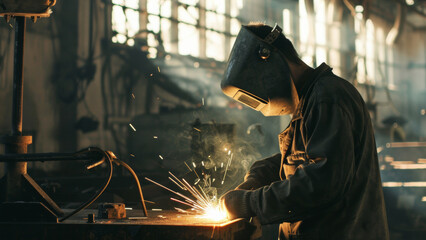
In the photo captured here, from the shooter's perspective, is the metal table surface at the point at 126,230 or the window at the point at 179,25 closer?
the metal table surface at the point at 126,230

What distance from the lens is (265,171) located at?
223 cm

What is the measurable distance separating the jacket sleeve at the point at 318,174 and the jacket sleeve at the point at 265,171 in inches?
18.0

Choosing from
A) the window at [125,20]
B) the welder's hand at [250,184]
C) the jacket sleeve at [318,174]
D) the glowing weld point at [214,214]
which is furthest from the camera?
the window at [125,20]

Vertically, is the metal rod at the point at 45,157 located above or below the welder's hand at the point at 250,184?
above

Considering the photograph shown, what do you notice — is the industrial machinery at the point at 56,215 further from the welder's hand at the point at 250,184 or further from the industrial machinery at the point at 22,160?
the welder's hand at the point at 250,184

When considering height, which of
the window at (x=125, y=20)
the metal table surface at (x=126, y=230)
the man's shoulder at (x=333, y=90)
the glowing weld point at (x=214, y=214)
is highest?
the window at (x=125, y=20)

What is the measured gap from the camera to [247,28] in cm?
205

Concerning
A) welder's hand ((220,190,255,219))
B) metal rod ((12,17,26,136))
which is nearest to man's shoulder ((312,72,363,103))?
welder's hand ((220,190,255,219))

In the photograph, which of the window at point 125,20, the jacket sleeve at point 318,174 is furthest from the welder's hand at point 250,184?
the window at point 125,20

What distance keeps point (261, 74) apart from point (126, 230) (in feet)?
2.62

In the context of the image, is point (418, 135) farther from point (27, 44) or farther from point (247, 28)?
point (247, 28)

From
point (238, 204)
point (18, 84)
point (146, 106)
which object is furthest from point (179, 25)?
point (238, 204)

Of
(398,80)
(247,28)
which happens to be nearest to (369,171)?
(247,28)

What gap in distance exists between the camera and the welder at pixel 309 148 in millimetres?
1644
